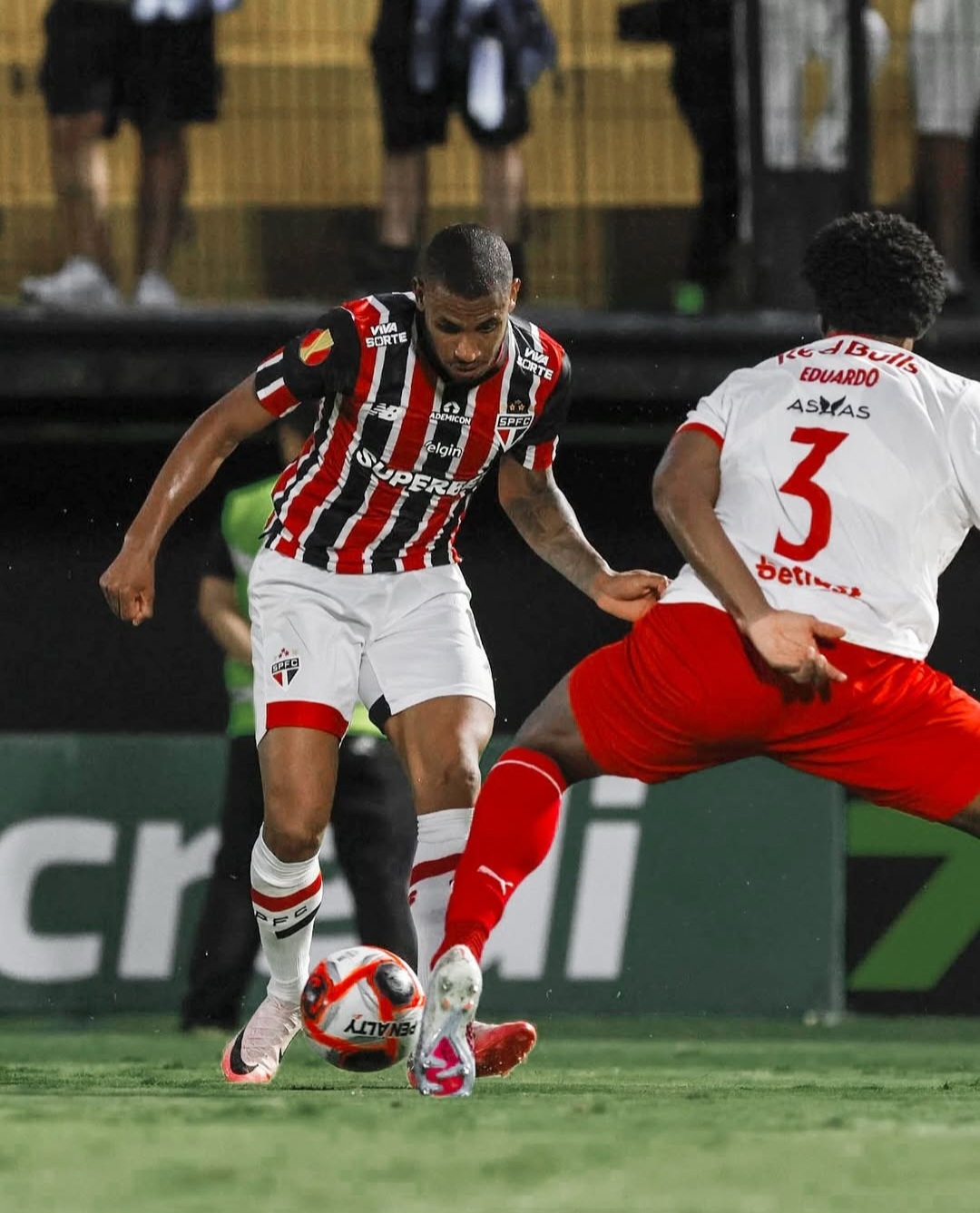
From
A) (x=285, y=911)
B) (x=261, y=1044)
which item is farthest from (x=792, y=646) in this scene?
(x=261, y=1044)

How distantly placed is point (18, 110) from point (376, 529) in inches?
196

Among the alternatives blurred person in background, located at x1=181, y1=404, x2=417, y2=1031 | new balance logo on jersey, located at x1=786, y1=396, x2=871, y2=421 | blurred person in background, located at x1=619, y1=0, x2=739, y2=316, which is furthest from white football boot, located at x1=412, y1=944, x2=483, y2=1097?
blurred person in background, located at x1=619, y1=0, x2=739, y2=316

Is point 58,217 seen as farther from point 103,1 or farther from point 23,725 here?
point 23,725

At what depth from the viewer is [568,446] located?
9.88 meters

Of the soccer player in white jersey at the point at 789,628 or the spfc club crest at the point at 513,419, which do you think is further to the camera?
the spfc club crest at the point at 513,419

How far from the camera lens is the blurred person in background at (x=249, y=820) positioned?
7148mm

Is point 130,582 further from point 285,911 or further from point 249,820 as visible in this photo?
point 249,820

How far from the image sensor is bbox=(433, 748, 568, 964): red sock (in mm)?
4512

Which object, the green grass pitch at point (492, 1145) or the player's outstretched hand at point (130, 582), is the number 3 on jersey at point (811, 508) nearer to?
the green grass pitch at point (492, 1145)

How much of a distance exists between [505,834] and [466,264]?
4.14ft

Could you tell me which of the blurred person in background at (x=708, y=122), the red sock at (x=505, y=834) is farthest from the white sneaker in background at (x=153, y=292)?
the red sock at (x=505, y=834)

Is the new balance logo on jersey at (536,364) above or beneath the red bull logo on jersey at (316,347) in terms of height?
beneath

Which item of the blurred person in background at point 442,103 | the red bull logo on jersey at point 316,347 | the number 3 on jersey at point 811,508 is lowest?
the number 3 on jersey at point 811,508

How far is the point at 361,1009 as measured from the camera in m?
5.06
